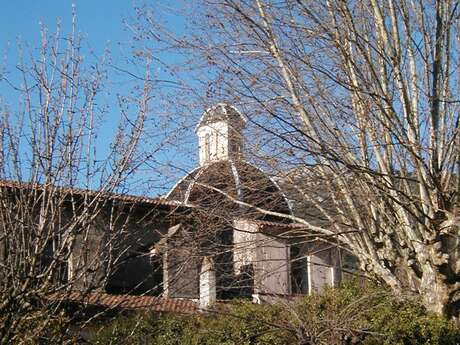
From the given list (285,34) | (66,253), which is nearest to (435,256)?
(285,34)

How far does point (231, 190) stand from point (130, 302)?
7.74ft

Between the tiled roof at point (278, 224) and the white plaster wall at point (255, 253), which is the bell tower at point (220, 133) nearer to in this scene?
the white plaster wall at point (255, 253)

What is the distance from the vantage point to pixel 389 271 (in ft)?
34.6

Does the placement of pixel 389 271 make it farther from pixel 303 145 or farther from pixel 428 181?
pixel 303 145

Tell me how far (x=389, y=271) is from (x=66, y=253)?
15.5 ft

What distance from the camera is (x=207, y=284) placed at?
13023 millimetres

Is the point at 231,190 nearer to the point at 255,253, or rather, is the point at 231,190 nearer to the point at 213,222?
the point at 213,222

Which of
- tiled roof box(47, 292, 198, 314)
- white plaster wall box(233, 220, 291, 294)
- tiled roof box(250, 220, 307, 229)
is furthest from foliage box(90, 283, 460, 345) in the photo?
tiled roof box(250, 220, 307, 229)

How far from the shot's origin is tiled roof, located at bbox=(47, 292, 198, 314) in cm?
836

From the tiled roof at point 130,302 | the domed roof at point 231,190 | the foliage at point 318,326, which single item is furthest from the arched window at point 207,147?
the foliage at point 318,326

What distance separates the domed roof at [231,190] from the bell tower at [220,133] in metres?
0.15

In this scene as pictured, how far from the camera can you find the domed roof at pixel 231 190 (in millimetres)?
11133

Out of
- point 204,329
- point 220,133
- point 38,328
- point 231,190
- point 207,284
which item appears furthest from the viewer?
point 207,284

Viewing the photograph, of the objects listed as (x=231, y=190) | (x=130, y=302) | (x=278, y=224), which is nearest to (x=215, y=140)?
(x=231, y=190)
